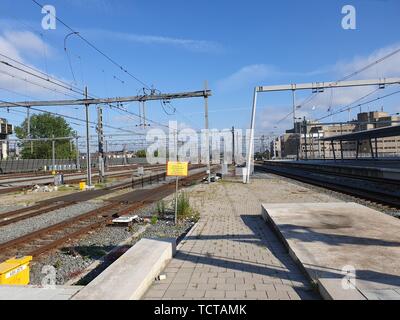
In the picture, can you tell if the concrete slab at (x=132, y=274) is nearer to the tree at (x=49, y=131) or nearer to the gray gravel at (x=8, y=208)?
the gray gravel at (x=8, y=208)

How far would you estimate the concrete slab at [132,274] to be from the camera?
4.66 m

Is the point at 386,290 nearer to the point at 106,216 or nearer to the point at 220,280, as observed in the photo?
the point at 220,280

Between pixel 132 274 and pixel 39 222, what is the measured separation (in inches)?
372

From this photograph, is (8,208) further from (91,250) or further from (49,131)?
(49,131)

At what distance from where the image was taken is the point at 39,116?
106812mm

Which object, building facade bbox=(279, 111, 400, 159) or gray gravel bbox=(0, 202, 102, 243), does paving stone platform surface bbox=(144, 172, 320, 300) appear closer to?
gray gravel bbox=(0, 202, 102, 243)

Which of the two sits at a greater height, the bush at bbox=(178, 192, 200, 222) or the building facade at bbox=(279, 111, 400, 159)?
the building facade at bbox=(279, 111, 400, 159)

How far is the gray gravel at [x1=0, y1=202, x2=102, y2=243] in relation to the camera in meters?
11.7

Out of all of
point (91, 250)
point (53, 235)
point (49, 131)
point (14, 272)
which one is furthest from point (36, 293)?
point (49, 131)

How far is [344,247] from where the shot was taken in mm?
6984

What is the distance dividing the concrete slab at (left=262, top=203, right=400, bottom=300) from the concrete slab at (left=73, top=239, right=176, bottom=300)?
219cm

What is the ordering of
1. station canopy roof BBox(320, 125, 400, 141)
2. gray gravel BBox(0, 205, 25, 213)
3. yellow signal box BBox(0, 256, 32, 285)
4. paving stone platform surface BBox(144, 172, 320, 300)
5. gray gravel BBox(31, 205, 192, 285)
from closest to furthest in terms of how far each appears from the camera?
paving stone platform surface BBox(144, 172, 320, 300) < yellow signal box BBox(0, 256, 32, 285) < gray gravel BBox(31, 205, 192, 285) < gray gravel BBox(0, 205, 25, 213) < station canopy roof BBox(320, 125, 400, 141)

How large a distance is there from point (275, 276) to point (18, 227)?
9741 millimetres

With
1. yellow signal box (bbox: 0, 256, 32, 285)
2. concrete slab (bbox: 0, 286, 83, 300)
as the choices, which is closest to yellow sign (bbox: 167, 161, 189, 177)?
yellow signal box (bbox: 0, 256, 32, 285)
